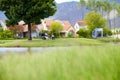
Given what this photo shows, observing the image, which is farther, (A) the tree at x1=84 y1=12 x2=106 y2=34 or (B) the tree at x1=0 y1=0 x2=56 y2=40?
(A) the tree at x1=84 y1=12 x2=106 y2=34

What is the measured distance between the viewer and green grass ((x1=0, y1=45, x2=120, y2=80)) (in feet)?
12.7

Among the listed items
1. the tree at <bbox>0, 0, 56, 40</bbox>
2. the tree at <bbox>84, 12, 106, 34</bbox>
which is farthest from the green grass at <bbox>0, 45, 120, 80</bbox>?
the tree at <bbox>84, 12, 106, 34</bbox>

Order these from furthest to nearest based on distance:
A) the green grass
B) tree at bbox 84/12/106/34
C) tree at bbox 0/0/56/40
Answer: tree at bbox 84/12/106/34 < tree at bbox 0/0/56/40 < the green grass

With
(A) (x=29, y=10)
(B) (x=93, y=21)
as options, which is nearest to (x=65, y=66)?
(A) (x=29, y=10)

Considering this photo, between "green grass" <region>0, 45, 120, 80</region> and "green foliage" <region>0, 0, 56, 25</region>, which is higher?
"green foliage" <region>0, 0, 56, 25</region>

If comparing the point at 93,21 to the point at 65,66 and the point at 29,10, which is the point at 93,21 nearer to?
the point at 29,10

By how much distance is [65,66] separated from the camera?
404 centimetres

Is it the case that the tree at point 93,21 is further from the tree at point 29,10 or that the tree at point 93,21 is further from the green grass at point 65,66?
the green grass at point 65,66

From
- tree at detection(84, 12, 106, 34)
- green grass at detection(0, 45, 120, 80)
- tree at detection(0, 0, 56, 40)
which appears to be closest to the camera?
green grass at detection(0, 45, 120, 80)

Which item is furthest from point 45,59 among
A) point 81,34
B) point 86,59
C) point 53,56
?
point 81,34

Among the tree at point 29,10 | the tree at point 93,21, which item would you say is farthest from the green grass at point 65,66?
the tree at point 93,21

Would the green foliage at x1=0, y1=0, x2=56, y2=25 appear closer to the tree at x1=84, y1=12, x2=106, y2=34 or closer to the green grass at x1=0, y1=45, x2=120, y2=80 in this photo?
the tree at x1=84, y1=12, x2=106, y2=34

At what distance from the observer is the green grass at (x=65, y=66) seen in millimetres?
3875

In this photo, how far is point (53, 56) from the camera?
4.49 metres
